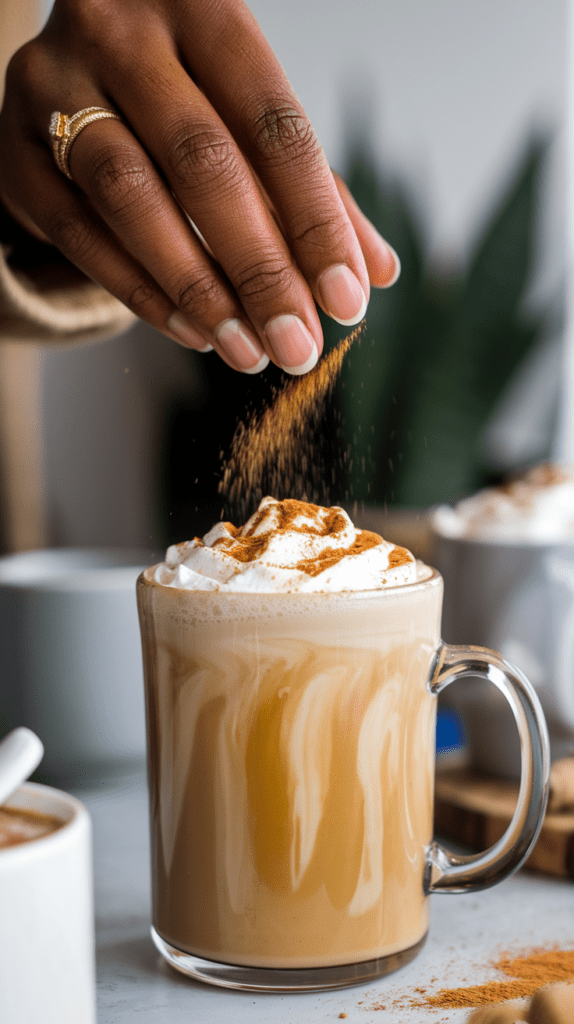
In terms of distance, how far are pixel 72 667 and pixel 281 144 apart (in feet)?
1.57

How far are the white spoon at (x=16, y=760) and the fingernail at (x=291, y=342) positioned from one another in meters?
0.28

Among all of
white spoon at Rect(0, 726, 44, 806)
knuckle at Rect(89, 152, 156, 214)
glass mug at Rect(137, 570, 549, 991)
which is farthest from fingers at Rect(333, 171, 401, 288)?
white spoon at Rect(0, 726, 44, 806)

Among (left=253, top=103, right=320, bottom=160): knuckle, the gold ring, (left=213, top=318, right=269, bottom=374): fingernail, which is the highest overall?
the gold ring

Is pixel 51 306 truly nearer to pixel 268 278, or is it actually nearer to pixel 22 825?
pixel 268 278

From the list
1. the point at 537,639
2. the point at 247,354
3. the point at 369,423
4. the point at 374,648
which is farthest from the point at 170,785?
the point at 369,423

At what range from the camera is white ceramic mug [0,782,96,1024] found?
37cm

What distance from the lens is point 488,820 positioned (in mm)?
752

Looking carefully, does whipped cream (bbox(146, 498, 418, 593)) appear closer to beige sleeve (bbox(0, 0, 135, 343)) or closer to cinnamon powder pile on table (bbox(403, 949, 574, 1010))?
cinnamon powder pile on table (bbox(403, 949, 574, 1010))

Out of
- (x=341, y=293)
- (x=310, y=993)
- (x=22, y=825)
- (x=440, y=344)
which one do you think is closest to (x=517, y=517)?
(x=341, y=293)

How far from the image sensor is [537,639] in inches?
34.3

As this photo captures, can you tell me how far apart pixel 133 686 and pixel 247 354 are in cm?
36

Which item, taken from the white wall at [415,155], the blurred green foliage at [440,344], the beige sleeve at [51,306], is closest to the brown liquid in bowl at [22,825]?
the beige sleeve at [51,306]

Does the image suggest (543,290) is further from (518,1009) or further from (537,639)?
(518,1009)

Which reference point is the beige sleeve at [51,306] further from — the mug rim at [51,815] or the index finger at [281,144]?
the mug rim at [51,815]
